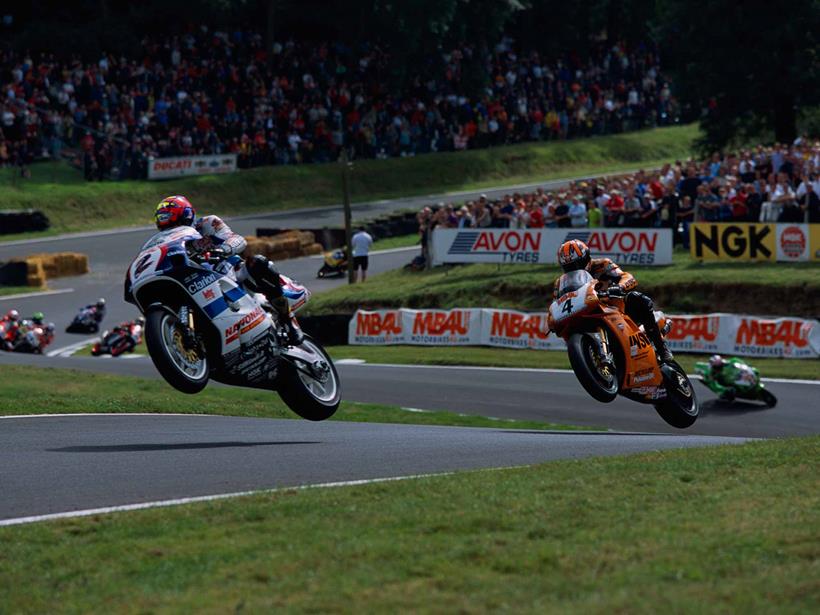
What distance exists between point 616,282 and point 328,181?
37174 mm

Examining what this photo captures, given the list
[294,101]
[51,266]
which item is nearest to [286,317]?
[51,266]

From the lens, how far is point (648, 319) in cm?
1429

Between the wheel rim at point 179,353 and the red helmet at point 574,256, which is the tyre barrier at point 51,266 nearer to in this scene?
the red helmet at point 574,256

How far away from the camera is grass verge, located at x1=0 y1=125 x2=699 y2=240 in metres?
43.5

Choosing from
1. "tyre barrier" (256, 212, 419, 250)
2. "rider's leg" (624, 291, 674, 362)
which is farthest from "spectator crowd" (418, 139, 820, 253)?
"rider's leg" (624, 291, 674, 362)

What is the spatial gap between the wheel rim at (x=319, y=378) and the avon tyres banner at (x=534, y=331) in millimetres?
11446

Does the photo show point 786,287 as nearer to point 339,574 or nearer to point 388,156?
point 339,574

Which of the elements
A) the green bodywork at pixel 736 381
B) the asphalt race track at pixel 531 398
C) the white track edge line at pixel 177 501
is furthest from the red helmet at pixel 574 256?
the green bodywork at pixel 736 381

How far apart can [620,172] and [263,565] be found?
47.7 metres

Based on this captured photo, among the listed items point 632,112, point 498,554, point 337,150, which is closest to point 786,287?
point 498,554

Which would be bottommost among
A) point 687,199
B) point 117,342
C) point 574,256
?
point 117,342

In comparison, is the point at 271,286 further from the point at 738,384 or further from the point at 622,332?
the point at 738,384

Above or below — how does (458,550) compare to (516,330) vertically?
above

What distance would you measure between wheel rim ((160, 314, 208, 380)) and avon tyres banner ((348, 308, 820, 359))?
13.1m
